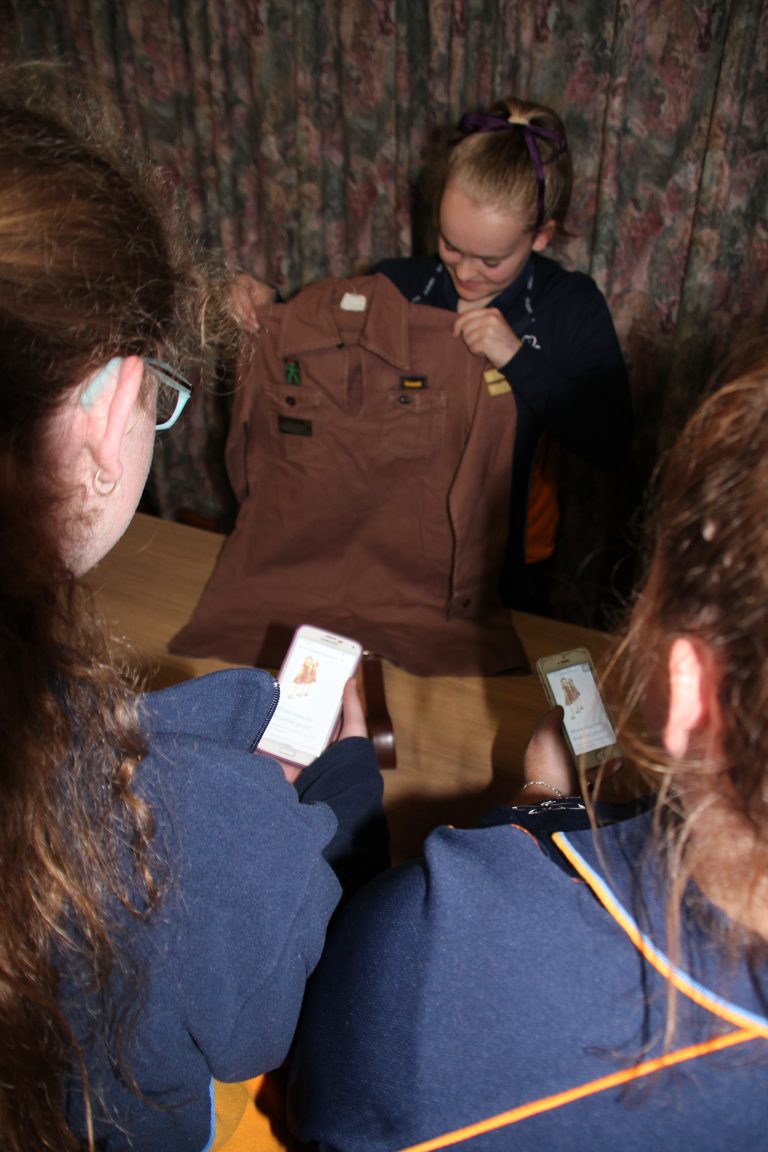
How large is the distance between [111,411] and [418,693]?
732 mm

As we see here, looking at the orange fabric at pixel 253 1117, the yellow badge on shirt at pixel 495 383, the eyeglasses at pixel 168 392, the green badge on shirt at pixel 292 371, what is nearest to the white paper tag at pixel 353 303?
the green badge on shirt at pixel 292 371

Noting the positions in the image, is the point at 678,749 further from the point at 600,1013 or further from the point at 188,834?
the point at 188,834

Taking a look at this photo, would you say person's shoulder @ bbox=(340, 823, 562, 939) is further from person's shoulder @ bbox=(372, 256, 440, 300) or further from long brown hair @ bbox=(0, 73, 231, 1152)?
person's shoulder @ bbox=(372, 256, 440, 300)

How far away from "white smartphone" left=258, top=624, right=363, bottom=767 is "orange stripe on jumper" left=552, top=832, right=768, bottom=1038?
50 cm

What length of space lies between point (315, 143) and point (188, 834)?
1838 mm

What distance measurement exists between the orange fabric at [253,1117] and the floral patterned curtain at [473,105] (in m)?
1.05

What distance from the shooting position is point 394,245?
1978 millimetres

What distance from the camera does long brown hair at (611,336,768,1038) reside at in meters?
0.38

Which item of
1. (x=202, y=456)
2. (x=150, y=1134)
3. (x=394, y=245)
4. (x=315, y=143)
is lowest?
(x=202, y=456)

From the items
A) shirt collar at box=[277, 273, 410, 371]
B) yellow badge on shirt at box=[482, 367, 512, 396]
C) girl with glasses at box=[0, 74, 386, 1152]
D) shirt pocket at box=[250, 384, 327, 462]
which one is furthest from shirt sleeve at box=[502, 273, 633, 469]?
girl with glasses at box=[0, 74, 386, 1152]

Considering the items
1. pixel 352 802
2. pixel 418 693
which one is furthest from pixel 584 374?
pixel 352 802

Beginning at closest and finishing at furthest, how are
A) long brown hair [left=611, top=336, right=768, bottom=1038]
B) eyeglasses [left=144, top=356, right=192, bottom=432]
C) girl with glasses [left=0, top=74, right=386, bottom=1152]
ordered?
1. long brown hair [left=611, top=336, right=768, bottom=1038]
2. girl with glasses [left=0, top=74, right=386, bottom=1152]
3. eyeglasses [left=144, top=356, right=192, bottom=432]

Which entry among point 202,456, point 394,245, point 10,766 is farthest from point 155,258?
point 202,456

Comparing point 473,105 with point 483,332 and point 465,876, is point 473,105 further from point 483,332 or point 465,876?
point 465,876
